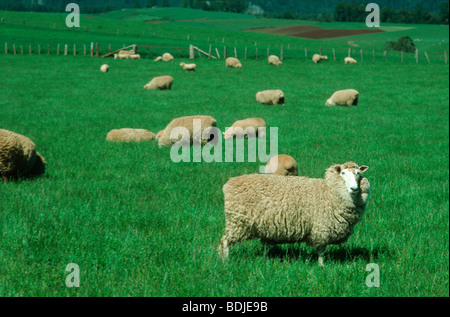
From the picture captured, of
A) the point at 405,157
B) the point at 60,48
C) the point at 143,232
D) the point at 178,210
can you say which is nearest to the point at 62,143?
the point at 178,210

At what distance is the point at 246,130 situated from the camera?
15969 mm

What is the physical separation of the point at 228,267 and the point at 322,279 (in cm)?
110

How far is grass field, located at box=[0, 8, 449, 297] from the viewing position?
5.34 m

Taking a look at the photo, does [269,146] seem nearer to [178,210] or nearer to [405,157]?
[405,157]

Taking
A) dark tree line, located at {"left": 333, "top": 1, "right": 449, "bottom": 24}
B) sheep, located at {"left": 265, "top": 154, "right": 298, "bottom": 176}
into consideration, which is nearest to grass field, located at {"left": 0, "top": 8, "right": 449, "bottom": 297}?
sheep, located at {"left": 265, "top": 154, "right": 298, "bottom": 176}

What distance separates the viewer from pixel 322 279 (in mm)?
5285

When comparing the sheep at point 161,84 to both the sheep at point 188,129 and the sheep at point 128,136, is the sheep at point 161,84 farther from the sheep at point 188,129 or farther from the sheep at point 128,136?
the sheep at point 188,129

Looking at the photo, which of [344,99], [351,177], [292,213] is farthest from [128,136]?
[344,99]

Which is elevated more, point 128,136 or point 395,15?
point 395,15

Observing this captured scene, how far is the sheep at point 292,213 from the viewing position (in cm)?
581

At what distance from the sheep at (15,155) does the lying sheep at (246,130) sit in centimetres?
699

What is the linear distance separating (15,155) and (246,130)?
8.00 meters

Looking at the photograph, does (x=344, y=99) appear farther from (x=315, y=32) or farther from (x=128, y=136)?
(x=315, y=32)
